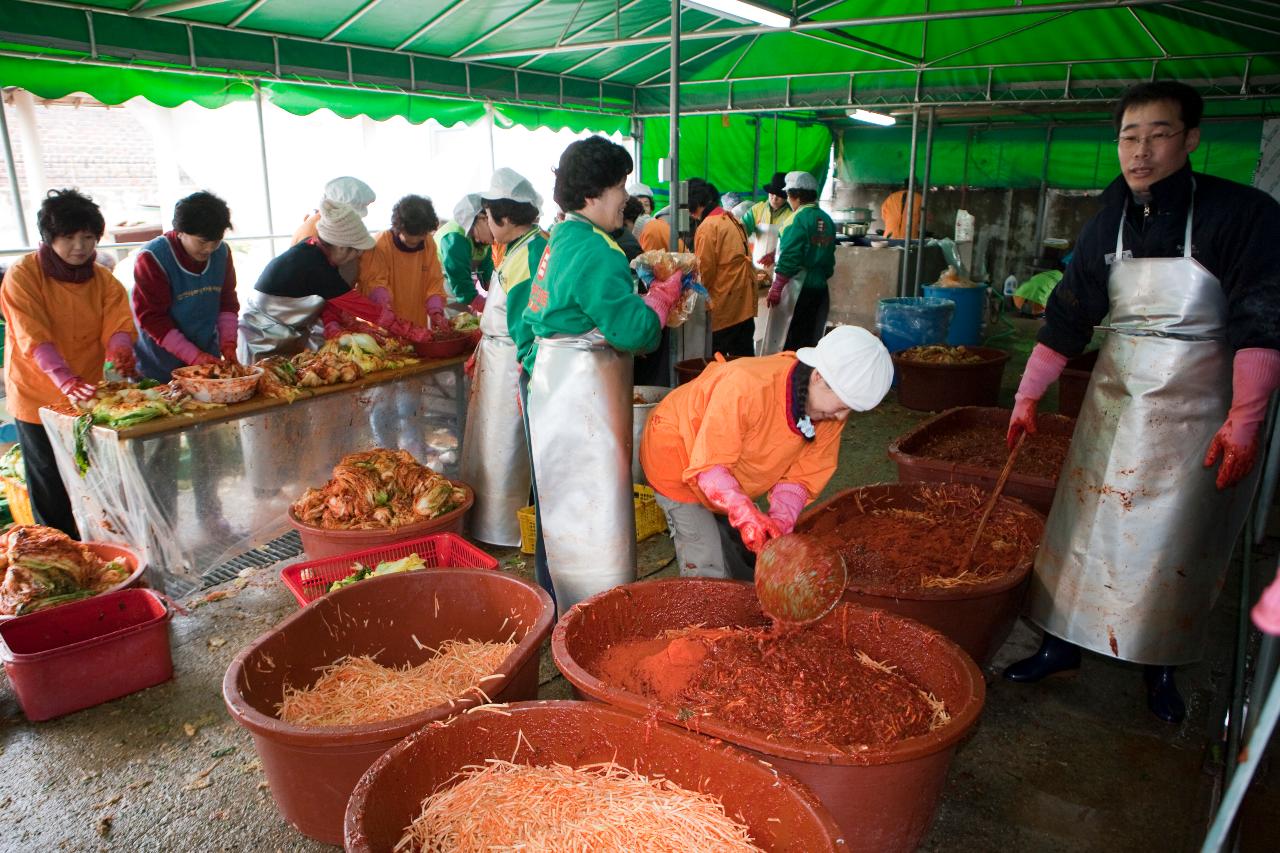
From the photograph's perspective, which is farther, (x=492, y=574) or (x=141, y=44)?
(x=141, y=44)

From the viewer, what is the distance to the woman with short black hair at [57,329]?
3.78 m

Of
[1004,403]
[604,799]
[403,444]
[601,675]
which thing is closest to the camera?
[604,799]

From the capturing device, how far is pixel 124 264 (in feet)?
21.7

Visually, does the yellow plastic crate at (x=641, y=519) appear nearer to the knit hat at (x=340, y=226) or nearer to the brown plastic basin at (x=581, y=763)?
the knit hat at (x=340, y=226)

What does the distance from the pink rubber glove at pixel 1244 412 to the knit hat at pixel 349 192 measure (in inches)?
171

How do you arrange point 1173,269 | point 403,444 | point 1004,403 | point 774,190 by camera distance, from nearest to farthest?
point 1173,269 < point 403,444 < point 1004,403 < point 774,190

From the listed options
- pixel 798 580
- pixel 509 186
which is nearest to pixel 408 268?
pixel 509 186

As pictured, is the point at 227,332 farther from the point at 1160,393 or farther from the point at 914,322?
the point at 914,322

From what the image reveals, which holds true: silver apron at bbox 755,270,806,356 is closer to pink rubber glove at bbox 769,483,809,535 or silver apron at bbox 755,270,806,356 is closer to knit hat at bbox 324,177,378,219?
knit hat at bbox 324,177,378,219

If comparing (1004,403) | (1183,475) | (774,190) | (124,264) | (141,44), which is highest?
(141,44)

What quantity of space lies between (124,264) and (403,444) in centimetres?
340

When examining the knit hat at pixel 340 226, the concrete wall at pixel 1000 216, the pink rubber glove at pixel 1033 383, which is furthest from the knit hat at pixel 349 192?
the concrete wall at pixel 1000 216

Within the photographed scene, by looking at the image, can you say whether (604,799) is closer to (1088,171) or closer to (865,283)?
(865,283)

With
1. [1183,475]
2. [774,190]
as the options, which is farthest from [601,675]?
[774,190]
